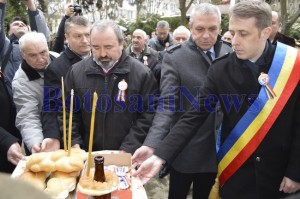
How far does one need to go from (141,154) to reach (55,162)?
22.3 inches

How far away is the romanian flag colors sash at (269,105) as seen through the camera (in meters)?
1.96

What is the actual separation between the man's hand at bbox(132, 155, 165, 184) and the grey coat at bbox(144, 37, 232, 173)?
0.46m

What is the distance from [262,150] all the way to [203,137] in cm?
61

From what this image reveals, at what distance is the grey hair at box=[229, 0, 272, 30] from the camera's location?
6.14ft

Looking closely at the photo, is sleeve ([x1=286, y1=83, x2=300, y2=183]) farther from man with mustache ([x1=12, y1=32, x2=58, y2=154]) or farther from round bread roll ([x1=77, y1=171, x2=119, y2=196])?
man with mustache ([x1=12, y1=32, x2=58, y2=154])

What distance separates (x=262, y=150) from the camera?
6.52ft

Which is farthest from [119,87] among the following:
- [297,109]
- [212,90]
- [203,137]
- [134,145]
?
[297,109]

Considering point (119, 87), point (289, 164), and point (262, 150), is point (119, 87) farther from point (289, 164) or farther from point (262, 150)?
point (289, 164)

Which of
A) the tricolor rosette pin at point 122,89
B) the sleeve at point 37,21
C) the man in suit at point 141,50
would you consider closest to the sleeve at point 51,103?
the tricolor rosette pin at point 122,89

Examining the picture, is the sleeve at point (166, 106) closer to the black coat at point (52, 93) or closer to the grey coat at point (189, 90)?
the grey coat at point (189, 90)

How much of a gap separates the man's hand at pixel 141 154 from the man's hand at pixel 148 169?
0.22 feet

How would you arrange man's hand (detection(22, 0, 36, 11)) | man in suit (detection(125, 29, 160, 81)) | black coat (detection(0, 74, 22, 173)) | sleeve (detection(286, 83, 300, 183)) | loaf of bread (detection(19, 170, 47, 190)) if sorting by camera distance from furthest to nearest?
man in suit (detection(125, 29, 160, 81)) → man's hand (detection(22, 0, 36, 11)) → black coat (detection(0, 74, 22, 173)) → sleeve (detection(286, 83, 300, 183)) → loaf of bread (detection(19, 170, 47, 190))

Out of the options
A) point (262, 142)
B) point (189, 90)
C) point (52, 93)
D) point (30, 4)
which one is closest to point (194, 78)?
point (189, 90)

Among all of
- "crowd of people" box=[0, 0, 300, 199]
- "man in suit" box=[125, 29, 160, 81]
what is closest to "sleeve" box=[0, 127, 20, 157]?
"crowd of people" box=[0, 0, 300, 199]
